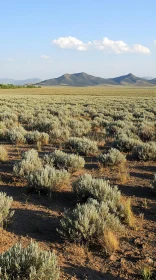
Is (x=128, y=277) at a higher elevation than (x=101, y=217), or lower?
lower

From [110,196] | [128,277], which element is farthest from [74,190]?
[128,277]

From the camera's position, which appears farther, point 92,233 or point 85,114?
point 85,114

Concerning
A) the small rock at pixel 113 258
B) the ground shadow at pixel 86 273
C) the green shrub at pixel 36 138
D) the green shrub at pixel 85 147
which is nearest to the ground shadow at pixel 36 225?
the ground shadow at pixel 86 273

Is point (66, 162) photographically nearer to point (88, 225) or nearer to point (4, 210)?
point (4, 210)

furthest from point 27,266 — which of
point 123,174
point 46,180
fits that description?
point 123,174

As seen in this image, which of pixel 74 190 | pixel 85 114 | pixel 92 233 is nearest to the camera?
pixel 92 233

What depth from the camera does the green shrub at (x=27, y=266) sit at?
3.36 metres

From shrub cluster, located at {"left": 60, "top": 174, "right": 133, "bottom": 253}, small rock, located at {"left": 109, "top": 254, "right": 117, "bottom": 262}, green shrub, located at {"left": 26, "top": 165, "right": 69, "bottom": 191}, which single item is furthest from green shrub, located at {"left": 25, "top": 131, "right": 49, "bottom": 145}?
small rock, located at {"left": 109, "top": 254, "right": 117, "bottom": 262}

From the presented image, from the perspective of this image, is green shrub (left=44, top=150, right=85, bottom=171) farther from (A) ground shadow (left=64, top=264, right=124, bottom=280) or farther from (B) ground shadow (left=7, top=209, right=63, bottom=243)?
(A) ground shadow (left=64, top=264, right=124, bottom=280)

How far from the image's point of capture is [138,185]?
7.50m

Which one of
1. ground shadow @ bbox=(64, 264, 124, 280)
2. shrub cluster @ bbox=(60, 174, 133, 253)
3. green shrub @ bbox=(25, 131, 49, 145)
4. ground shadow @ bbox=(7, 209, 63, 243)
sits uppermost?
green shrub @ bbox=(25, 131, 49, 145)

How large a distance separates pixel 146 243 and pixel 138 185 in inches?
113

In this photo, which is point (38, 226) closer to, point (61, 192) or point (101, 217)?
point (101, 217)

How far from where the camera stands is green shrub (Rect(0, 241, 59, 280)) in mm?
3359
